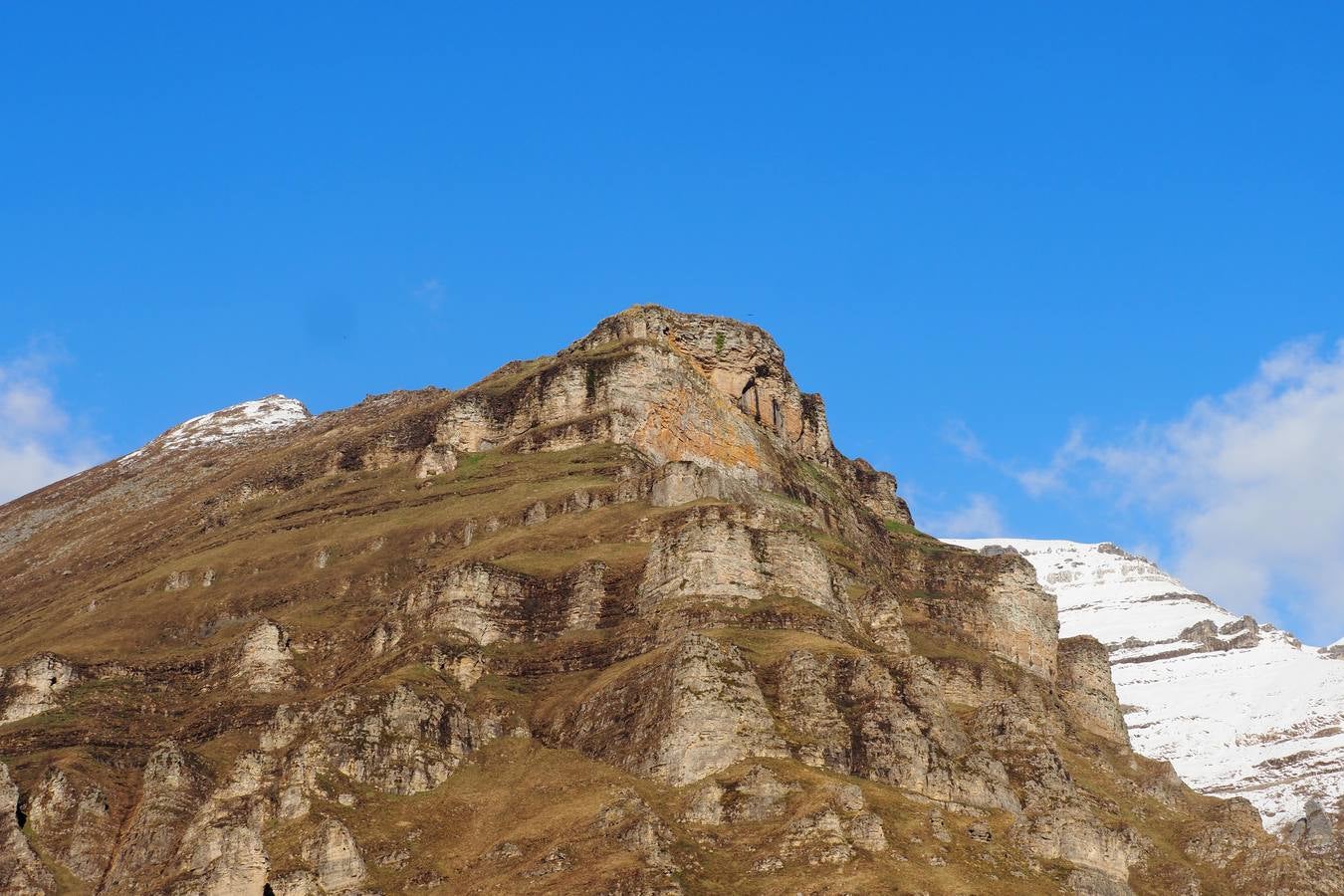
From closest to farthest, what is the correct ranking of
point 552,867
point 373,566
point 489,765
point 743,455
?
point 552,867, point 489,765, point 373,566, point 743,455

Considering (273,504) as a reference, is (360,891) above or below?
below

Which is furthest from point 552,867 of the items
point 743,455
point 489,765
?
point 743,455

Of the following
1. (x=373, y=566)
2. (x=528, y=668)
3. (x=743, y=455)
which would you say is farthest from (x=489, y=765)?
(x=743, y=455)

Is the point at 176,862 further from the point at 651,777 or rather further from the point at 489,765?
the point at 651,777

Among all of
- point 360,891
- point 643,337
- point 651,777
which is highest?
point 643,337

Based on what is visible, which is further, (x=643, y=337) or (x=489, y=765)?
(x=643, y=337)

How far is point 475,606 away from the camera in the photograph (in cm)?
12456

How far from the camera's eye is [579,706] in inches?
4360

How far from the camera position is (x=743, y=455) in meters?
177

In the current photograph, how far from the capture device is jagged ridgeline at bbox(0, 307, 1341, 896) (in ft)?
305

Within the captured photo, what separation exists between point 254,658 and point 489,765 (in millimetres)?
29357

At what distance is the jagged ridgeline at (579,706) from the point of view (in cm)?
9281

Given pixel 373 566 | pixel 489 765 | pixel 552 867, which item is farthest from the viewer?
pixel 373 566

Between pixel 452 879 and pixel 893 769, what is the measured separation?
28077 mm
